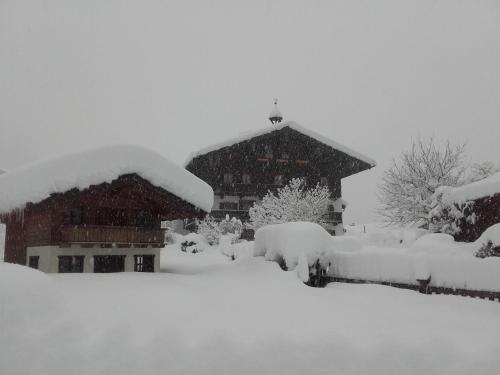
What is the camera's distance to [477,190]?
14500 millimetres

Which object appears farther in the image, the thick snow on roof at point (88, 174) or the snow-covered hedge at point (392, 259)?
the thick snow on roof at point (88, 174)

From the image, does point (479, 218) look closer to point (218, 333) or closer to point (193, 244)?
point (218, 333)

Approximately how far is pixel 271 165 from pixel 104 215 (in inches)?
738

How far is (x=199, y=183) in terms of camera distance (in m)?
13.3

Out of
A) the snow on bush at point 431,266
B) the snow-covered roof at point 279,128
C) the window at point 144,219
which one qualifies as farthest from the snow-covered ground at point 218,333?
the snow-covered roof at point 279,128

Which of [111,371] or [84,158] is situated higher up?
[84,158]

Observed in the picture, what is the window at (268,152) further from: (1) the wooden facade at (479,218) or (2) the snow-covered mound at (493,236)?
(2) the snow-covered mound at (493,236)

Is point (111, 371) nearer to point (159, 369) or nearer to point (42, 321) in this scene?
point (159, 369)

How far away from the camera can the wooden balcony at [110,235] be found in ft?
39.0

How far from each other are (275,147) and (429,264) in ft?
67.2

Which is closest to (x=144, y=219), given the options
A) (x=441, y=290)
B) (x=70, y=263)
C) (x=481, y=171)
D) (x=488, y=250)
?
(x=70, y=263)

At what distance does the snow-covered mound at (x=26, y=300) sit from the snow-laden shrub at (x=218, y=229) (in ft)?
70.9

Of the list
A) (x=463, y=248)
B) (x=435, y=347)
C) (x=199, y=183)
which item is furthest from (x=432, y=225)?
(x=435, y=347)

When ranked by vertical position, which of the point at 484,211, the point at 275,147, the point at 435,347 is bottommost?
the point at 435,347
